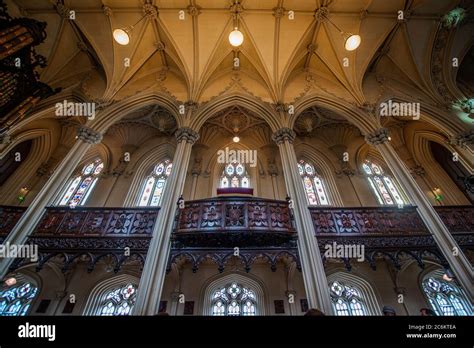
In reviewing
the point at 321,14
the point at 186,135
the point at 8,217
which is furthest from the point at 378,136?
the point at 8,217

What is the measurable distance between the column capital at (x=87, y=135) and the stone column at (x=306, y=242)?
704 cm

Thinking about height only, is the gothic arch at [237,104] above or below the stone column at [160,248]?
above

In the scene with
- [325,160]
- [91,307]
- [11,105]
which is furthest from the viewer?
[325,160]

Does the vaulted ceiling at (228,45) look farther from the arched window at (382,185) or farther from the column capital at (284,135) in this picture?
the arched window at (382,185)

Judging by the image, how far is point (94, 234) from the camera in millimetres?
6324

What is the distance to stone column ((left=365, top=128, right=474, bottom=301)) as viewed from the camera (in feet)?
17.5

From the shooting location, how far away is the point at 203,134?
464 inches

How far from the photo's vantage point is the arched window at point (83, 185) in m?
9.70

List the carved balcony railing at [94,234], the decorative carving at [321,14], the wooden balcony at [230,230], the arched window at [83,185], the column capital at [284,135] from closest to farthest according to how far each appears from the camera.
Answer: the carved balcony railing at [94,234], the wooden balcony at [230,230], the column capital at [284,135], the decorative carving at [321,14], the arched window at [83,185]

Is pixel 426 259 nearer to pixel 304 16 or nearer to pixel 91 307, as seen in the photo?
pixel 304 16

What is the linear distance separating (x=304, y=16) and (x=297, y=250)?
983 centimetres

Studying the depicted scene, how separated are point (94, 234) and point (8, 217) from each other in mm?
2853

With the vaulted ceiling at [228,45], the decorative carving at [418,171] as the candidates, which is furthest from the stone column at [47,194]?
the decorative carving at [418,171]
